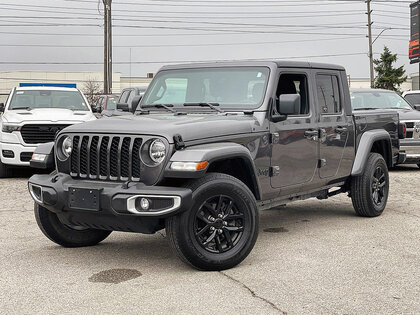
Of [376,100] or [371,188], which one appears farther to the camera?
[376,100]

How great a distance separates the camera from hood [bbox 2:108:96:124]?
12.4 m

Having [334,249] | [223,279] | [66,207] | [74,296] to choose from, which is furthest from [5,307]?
[334,249]

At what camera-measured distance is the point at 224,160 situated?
19.3 ft

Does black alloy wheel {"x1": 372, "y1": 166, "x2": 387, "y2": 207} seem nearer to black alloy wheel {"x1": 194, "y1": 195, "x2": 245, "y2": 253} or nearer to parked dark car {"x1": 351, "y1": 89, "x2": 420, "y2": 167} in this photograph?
black alloy wheel {"x1": 194, "y1": 195, "x2": 245, "y2": 253}

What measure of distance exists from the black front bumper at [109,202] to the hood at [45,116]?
6721 mm

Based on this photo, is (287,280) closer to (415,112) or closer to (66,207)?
(66,207)

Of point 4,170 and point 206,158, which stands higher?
point 206,158

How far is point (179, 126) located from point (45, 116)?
25.1ft

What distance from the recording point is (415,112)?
14055mm

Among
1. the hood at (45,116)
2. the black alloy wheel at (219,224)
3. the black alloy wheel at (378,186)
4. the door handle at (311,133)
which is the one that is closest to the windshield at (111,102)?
the hood at (45,116)

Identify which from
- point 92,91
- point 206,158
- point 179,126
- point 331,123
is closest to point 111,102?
point 331,123

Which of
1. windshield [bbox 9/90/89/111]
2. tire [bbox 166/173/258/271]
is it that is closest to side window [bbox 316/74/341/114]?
tire [bbox 166/173/258/271]

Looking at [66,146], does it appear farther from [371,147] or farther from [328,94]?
[371,147]

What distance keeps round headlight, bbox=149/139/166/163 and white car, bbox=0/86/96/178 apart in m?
7.36
